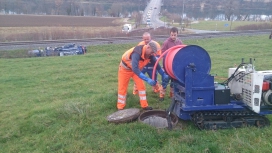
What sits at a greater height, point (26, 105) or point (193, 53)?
point (193, 53)

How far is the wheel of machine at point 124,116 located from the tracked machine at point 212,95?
0.85 meters

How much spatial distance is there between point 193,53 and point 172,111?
1.38 meters

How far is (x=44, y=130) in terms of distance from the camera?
607 cm

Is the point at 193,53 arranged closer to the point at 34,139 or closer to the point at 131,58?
the point at 131,58

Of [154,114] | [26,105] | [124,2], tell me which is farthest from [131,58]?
[124,2]

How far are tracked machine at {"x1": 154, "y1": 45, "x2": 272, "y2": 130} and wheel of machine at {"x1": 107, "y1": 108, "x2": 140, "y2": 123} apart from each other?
2.78 feet

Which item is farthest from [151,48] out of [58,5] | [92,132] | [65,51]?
[58,5]

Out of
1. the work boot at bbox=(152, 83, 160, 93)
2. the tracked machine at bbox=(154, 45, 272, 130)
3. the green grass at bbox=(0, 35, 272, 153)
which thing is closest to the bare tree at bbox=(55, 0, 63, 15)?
the green grass at bbox=(0, 35, 272, 153)

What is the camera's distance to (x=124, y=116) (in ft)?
19.6

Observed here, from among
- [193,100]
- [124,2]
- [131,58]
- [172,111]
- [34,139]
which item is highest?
[124,2]

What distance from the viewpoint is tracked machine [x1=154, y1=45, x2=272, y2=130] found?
17.5ft

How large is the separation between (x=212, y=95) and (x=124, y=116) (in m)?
1.90

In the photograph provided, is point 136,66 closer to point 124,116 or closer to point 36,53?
point 124,116

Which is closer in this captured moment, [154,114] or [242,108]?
[242,108]
